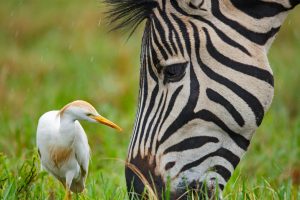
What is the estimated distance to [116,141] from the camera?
7.84 meters

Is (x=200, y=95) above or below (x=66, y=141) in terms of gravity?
above

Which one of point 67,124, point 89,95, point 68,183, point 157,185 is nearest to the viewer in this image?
point 157,185

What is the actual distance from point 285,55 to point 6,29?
480 cm

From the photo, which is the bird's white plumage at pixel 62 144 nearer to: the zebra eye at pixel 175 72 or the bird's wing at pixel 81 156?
the bird's wing at pixel 81 156

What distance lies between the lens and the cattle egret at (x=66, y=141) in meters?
4.87

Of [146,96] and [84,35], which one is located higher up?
[146,96]

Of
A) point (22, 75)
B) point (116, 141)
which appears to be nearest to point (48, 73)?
point (22, 75)

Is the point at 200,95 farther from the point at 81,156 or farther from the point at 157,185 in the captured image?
the point at 81,156

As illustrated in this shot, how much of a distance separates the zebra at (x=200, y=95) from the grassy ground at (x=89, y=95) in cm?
43

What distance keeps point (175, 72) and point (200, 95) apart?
18 cm

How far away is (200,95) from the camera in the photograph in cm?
430

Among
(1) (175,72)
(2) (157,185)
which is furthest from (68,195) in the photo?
(1) (175,72)

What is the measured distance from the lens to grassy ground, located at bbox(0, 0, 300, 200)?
525cm

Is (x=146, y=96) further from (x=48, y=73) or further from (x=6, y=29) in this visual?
(x=6, y=29)
